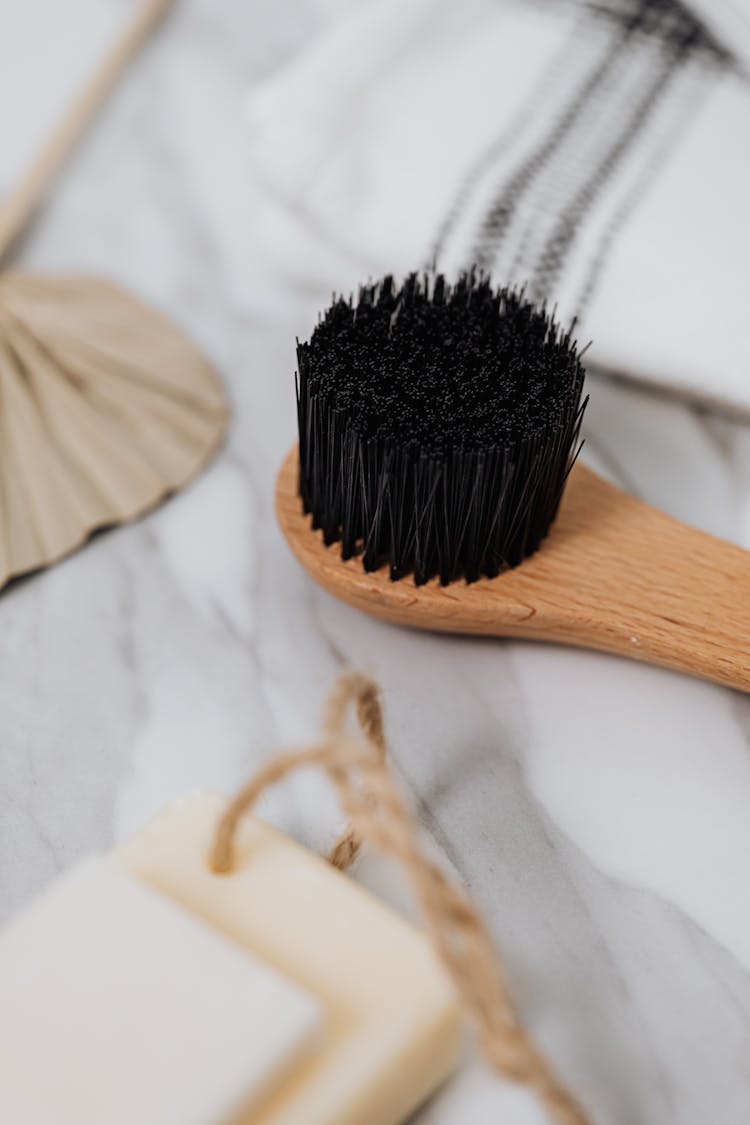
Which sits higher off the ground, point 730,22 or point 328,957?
point 730,22

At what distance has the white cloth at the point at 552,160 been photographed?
60 cm

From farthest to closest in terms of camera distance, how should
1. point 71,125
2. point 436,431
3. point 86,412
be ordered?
point 71,125 → point 86,412 → point 436,431

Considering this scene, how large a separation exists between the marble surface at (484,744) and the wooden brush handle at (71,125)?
18 centimetres

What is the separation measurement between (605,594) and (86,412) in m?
0.29

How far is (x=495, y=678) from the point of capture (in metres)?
0.50

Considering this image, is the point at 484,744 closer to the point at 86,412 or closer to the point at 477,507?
the point at 477,507

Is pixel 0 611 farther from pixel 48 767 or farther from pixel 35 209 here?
pixel 35 209

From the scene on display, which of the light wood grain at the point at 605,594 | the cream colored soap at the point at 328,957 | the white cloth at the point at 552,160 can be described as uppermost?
the white cloth at the point at 552,160

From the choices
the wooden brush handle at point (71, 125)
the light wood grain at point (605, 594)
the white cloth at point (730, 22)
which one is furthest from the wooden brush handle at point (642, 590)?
the wooden brush handle at point (71, 125)

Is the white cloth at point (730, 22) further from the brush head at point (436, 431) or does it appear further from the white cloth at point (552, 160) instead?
the brush head at point (436, 431)

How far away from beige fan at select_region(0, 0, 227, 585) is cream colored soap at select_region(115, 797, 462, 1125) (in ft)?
0.69

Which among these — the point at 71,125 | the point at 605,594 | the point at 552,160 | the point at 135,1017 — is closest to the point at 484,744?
the point at 605,594

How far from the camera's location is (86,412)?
0.60 meters

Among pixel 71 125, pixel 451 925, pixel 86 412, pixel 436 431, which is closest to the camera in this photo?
pixel 451 925
